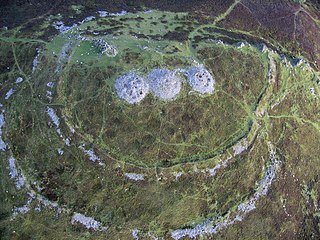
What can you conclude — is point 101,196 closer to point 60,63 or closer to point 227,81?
point 60,63

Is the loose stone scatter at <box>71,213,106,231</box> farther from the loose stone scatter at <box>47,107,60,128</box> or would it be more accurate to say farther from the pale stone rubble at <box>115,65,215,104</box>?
the pale stone rubble at <box>115,65,215,104</box>

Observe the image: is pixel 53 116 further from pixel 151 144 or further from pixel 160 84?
pixel 160 84

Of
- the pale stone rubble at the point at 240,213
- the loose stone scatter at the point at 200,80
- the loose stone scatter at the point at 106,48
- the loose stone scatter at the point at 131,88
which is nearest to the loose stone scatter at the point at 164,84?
the loose stone scatter at the point at 131,88

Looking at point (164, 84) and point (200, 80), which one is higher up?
point (164, 84)

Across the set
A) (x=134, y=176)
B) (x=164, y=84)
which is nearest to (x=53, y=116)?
(x=134, y=176)

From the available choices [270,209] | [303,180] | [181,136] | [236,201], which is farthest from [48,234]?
[303,180]

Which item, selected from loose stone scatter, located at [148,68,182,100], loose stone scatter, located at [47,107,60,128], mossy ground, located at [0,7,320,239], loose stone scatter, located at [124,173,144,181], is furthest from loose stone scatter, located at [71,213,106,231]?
loose stone scatter, located at [148,68,182,100]
